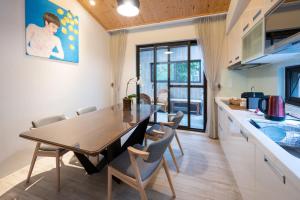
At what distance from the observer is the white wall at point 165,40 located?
332cm

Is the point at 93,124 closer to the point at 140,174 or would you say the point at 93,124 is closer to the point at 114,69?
the point at 140,174

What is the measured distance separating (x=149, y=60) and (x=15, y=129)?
3187 mm

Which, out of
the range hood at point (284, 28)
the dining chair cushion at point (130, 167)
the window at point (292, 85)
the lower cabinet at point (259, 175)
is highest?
the range hood at point (284, 28)

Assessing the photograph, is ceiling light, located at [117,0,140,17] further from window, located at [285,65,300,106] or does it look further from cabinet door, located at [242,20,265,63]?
window, located at [285,65,300,106]

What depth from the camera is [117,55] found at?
4328 millimetres

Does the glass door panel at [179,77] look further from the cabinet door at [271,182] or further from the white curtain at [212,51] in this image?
the cabinet door at [271,182]

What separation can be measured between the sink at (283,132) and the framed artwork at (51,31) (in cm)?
312

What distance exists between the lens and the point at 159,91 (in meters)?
4.28

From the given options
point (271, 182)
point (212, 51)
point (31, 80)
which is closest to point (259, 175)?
point (271, 182)

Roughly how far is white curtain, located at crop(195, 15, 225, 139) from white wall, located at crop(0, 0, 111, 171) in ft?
8.19

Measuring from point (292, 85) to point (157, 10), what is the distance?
106 inches

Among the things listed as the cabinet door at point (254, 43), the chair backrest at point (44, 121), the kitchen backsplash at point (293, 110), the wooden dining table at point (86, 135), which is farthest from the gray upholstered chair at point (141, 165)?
the kitchen backsplash at point (293, 110)

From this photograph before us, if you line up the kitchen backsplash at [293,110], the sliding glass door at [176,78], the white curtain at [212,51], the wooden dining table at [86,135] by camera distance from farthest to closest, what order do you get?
the sliding glass door at [176,78]
the white curtain at [212,51]
the kitchen backsplash at [293,110]
the wooden dining table at [86,135]

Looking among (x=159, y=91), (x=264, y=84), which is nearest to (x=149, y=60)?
(x=159, y=91)
